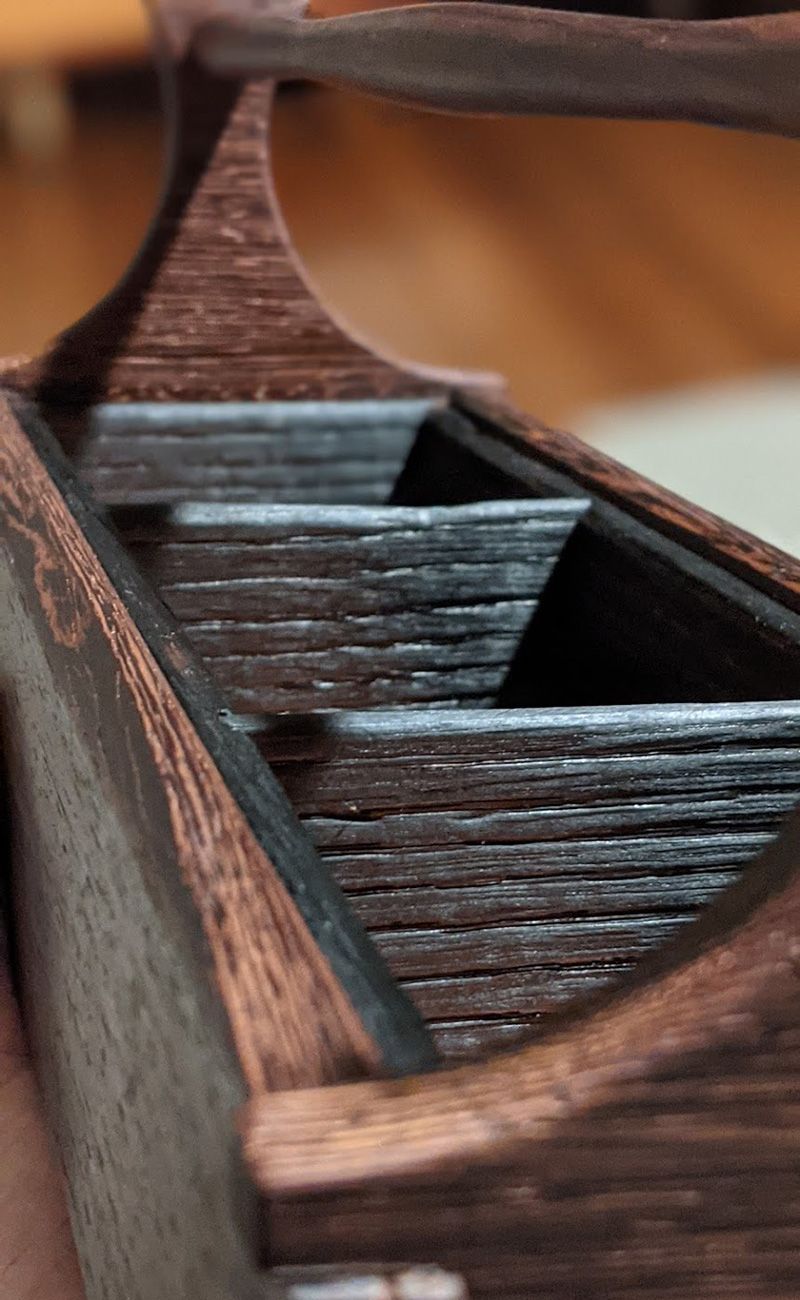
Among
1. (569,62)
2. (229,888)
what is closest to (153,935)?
(229,888)

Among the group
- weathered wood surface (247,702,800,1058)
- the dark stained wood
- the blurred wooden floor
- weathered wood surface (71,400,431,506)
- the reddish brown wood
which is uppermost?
the dark stained wood

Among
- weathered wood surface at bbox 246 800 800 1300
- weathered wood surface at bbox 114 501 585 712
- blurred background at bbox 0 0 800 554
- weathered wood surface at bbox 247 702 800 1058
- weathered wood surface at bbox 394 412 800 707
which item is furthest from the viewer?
blurred background at bbox 0 0 800 554

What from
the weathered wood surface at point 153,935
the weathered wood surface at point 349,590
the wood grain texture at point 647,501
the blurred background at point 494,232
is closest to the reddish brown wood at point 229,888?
the weathered wood surface at point 153,935

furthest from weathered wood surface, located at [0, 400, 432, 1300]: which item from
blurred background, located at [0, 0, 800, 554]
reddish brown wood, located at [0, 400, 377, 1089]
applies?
blurred background, located at [0, 0, 800, 554]

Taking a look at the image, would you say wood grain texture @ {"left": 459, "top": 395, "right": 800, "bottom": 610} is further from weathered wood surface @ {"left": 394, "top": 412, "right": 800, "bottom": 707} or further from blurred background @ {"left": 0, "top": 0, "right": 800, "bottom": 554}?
blurred background @ {"left": 0, "top": 0, "right": 800, "bottom": 554}

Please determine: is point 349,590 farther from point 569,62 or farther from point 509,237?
point 509,237

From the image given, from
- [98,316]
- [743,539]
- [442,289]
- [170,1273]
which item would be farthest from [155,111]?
[170,1273]

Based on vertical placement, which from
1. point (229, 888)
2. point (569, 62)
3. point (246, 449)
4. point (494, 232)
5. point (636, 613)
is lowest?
point (494, 232)
